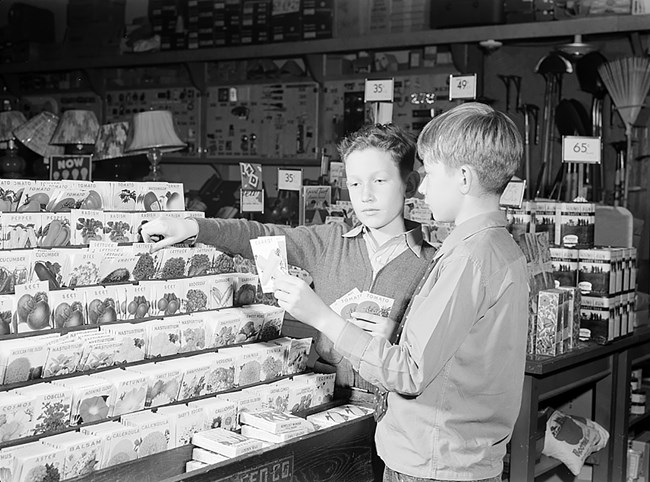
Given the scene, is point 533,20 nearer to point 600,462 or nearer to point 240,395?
point 600,462

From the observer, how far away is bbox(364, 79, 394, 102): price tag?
4.78 metres

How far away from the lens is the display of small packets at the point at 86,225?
225 centimetres

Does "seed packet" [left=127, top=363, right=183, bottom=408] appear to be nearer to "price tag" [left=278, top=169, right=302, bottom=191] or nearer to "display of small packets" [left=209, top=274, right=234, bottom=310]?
"display of small packets" [left=209, top=274, right=234, bottom=310]

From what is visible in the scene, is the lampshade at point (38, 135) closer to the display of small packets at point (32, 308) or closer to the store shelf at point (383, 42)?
the store shelf at point (383, 42)

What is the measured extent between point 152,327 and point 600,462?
7.93ft

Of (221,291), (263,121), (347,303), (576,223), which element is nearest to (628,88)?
(576,223)

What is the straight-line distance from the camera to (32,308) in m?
2.00

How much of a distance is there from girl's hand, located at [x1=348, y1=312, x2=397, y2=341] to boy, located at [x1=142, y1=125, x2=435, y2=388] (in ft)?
0.74

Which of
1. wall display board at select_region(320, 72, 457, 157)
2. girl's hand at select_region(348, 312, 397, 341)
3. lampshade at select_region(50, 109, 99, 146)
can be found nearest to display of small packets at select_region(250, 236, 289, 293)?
girl's hand at select_region(348, 312, 397, 341)

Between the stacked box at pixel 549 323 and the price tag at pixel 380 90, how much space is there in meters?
1.81

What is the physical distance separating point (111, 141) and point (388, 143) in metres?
4.01

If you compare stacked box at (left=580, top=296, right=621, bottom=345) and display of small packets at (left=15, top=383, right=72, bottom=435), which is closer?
display of small packets at (left=15, top=383, right=72, bottom=435)

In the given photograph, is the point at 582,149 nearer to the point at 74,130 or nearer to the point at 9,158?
the point at 74,130

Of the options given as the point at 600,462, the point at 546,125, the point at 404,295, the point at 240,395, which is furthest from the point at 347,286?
the point at 546,125
